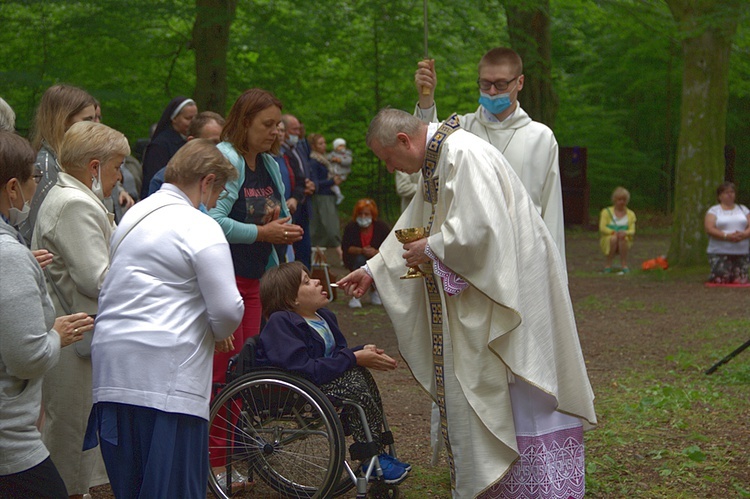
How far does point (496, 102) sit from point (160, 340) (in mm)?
2660

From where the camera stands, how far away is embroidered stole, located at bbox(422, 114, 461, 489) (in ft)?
14.7

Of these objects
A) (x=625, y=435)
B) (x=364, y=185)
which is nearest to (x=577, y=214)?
(x=364, y=185)

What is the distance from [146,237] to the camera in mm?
3363

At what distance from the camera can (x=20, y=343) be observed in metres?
3.09

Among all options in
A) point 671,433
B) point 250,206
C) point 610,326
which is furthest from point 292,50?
point 671,433

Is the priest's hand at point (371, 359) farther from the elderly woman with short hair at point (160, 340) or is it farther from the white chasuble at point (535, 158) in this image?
the elderly woman with short hair at point (160, 340)

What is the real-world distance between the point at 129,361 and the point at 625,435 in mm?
3724

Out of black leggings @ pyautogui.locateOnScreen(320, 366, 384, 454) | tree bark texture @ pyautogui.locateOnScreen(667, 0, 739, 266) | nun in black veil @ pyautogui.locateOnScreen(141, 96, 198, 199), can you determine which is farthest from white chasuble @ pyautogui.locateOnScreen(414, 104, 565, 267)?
tree bark texture @ pyautogui.locateOnScreen(667, 0, 739, 266)

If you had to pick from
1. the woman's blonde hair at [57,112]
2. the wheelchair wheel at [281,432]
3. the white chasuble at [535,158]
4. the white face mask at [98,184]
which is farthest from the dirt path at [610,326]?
the woman's blonde hair at [57,112]

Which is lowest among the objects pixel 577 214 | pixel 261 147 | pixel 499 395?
pixel 577 214

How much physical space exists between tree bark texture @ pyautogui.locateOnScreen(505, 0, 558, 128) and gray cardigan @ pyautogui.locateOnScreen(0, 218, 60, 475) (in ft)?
31.8

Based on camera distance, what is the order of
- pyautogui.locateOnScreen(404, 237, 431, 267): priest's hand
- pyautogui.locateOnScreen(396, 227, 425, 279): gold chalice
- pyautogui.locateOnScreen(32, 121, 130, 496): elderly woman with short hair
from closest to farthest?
pyautogui.locateOnScreen(32, 121, 130, 496): elderly woman with short hair, pyautogui.locateOnScreen(404, 237, 431, 267): priest's hand, pyautogui.locateOnScreen(396, 227, 425, 279): gold chalice

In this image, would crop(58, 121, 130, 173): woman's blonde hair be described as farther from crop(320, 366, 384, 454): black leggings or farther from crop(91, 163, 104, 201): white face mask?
crop(320, 366, 384, 454): black leggings

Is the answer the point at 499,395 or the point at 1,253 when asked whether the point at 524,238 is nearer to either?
the point at 499,395
